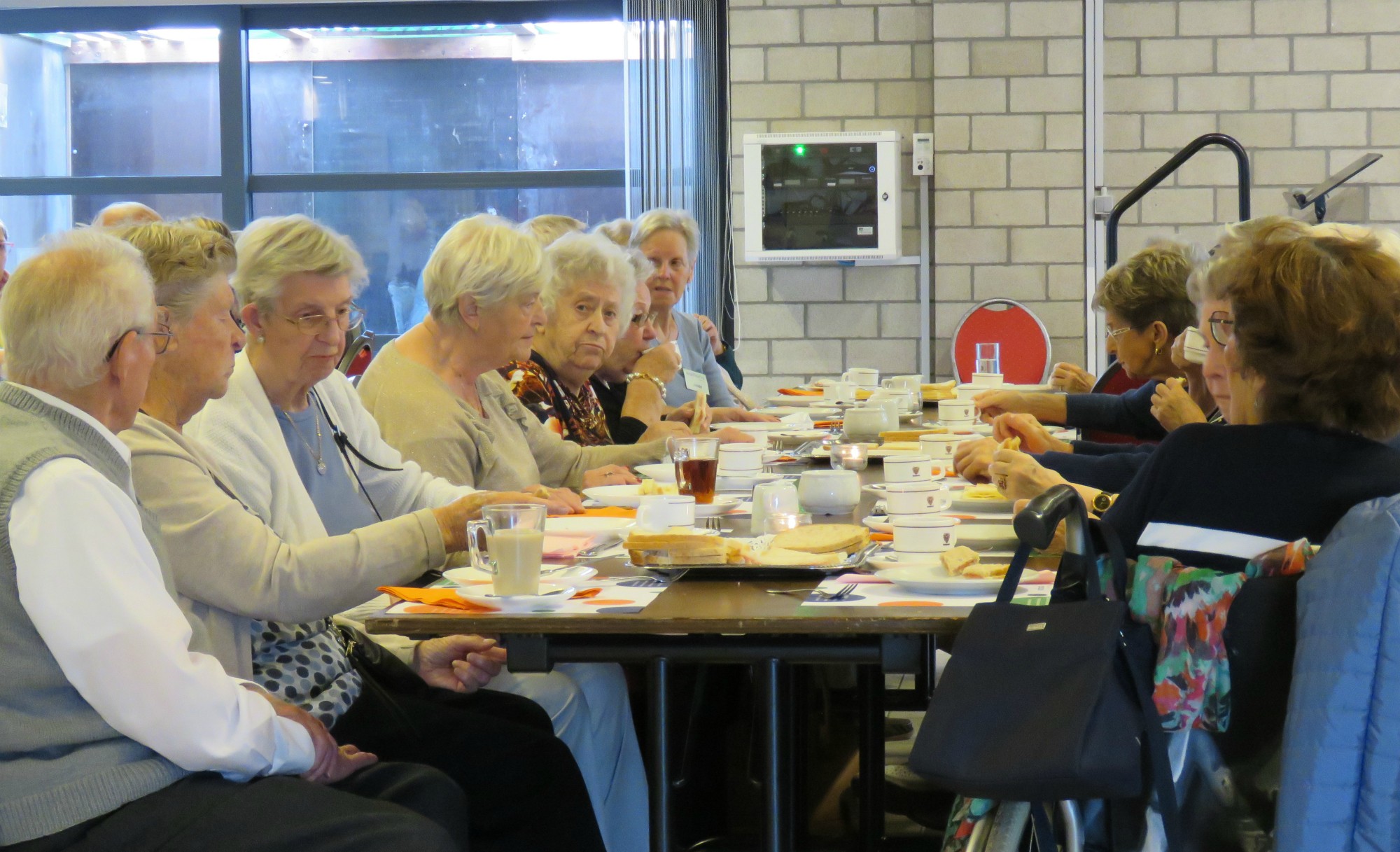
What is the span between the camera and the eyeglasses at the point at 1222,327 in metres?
1.55

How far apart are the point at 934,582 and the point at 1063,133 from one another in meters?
5.23

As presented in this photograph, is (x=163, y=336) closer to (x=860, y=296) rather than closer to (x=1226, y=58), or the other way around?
(x=860, y=296)

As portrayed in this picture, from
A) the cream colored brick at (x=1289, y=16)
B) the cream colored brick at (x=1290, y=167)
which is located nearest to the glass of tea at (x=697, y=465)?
the cream colored brick at (x=1290, y=167)

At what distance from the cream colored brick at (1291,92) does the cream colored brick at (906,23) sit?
1.55m

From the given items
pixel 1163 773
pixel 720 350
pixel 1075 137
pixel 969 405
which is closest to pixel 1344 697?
pixel 1163 773

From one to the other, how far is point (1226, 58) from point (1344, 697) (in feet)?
19.3

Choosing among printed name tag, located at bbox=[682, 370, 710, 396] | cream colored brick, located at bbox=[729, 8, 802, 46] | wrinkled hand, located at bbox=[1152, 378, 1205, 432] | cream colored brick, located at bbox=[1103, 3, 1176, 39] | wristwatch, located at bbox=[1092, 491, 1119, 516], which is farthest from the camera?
cream colored brick, located at bbox=[729, 8, 802, 46]

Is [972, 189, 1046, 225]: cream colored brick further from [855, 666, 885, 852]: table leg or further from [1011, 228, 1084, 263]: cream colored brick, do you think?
[855, 666, 885, 852]: table leg

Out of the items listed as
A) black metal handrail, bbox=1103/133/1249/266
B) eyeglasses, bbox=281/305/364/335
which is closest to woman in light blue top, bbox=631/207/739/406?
black metal handrail, bbox=1103/133/1249/266

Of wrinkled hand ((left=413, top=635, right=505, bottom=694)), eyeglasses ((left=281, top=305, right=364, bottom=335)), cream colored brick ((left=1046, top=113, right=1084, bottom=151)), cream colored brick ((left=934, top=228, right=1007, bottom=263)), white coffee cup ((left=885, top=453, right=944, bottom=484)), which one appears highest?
cream colored brick ((left=1046, top=113, right=1084, bottom=151))

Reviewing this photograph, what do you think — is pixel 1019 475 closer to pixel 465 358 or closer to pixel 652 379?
pixel 465 358

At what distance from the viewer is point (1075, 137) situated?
6.28m

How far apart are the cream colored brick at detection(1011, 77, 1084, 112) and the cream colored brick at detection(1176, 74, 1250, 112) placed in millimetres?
602

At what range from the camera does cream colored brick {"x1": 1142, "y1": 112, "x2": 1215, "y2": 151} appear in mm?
6461
